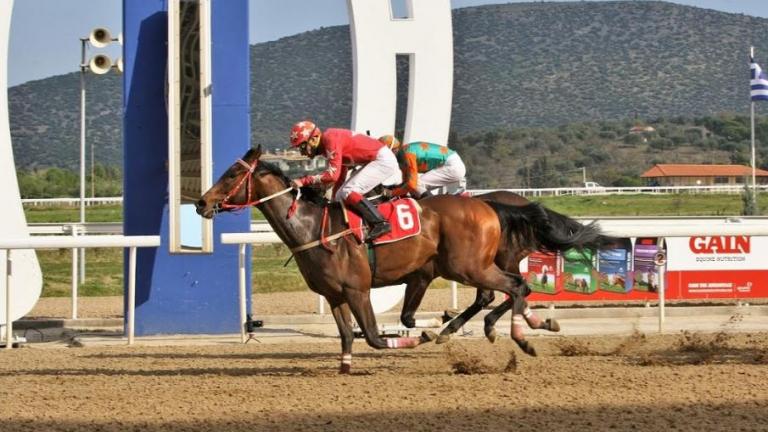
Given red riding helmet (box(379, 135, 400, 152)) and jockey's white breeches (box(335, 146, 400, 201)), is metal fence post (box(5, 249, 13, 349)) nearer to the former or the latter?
red riding helmet (box(379, 135, 400, 152))

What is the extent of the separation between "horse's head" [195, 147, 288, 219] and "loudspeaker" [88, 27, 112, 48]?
30.8 ft

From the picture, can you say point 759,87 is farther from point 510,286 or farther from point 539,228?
point 510,286

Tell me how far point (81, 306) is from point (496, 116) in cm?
8274

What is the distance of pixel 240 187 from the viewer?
307 inches

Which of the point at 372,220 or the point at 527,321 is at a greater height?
the point at 372,220

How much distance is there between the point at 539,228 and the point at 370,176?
1465 millimetres

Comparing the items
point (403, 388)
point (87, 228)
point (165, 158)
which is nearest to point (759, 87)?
point (87, 228)

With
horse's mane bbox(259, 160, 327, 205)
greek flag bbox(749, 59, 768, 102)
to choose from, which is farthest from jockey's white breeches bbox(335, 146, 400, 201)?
greek flag bbox(749, 59, 768, 102)

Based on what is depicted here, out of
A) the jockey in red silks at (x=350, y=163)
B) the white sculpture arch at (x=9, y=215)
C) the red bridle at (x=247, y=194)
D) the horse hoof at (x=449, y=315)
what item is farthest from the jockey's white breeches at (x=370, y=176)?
the white sculpture arch at (x=9, y=215)

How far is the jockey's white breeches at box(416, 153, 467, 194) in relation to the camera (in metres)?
9.28

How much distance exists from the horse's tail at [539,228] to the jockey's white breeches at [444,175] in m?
0.71

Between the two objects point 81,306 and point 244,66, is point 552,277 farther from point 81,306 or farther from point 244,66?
point 81,306

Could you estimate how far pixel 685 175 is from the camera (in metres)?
64.2

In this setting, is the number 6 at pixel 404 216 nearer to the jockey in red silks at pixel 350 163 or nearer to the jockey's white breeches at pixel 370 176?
the jockey in red silks at pixel 350 163
